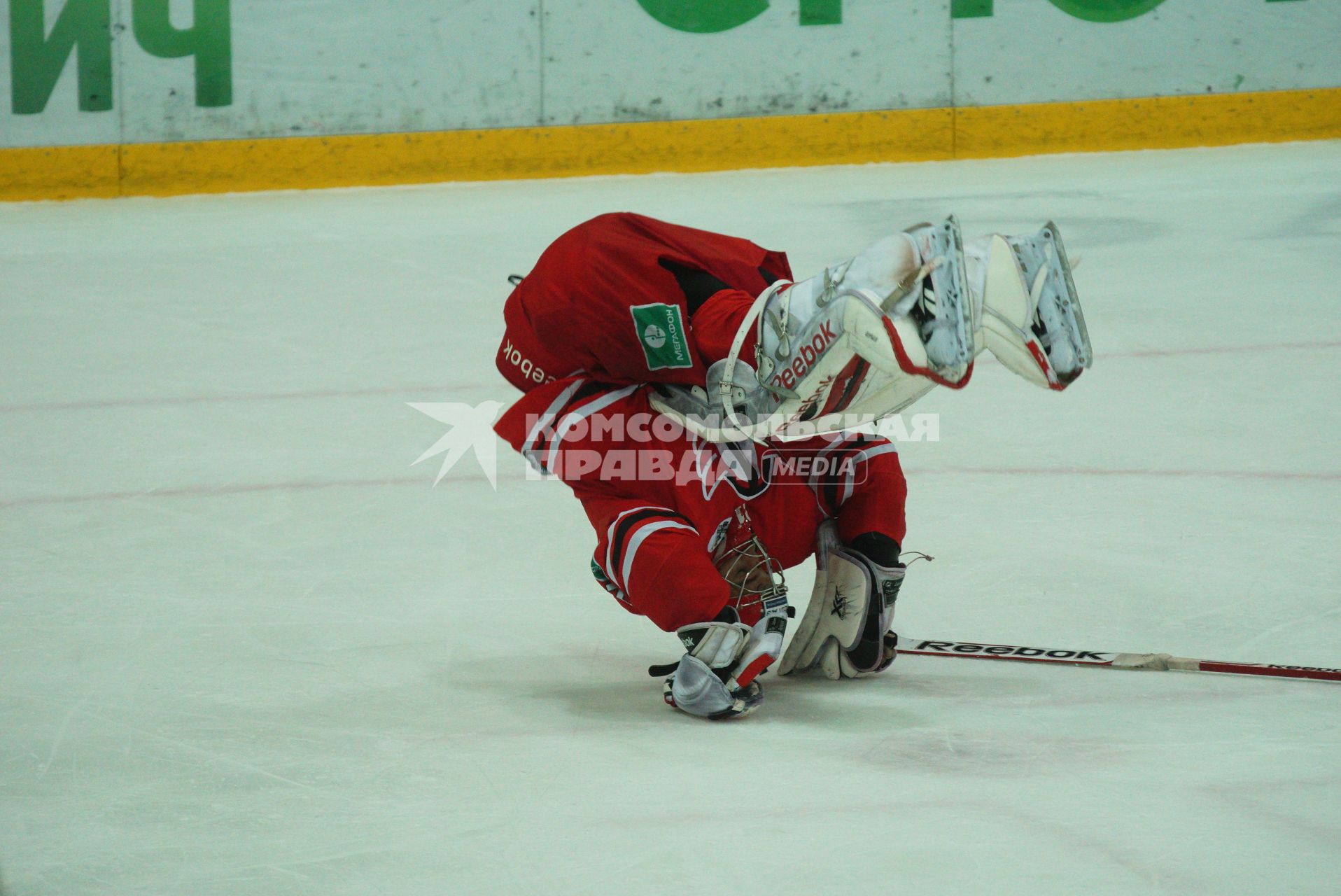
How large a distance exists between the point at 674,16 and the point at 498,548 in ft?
12.8

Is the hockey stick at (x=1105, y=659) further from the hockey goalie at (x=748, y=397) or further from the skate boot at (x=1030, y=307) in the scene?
the skate boot at (x=1030, y=307)

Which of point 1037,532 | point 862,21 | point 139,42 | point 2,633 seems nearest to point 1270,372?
point 1037,532

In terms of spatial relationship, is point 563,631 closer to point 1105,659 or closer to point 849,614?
point 849,614

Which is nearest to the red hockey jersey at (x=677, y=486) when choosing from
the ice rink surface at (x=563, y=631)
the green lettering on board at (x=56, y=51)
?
the ice rink surface at (x=563, y=631)

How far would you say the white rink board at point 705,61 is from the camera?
594cm

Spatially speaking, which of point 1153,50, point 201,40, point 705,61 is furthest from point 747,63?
point 201,40

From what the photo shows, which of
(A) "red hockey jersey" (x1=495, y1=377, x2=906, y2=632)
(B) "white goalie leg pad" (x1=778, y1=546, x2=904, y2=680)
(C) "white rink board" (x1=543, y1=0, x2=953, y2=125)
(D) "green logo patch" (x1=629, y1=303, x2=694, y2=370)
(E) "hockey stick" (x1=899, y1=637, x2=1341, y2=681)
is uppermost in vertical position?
(C) "white rink board" (x1=543, y1=0, x2=953, y2=125)

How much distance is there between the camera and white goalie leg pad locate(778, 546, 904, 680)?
1929 mm

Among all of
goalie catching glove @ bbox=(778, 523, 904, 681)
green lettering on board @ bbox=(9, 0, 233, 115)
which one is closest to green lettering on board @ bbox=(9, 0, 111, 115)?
green lettering on board @ bbox=(9, 0, 233, 115)

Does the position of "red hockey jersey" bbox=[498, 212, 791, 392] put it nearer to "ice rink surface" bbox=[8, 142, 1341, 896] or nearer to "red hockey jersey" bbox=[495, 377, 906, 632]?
"red hockey jersey" bbox=[495, 377, 906, 632]

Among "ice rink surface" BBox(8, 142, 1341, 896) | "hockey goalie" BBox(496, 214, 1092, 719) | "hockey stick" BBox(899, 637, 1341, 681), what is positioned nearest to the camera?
"ice rink surface" BBox(8, 142, 1341, 896)

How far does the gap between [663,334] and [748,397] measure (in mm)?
119

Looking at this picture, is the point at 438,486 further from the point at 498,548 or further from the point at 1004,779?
the point at 1004,779

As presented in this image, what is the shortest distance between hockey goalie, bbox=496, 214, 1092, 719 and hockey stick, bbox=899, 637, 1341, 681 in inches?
4.2
